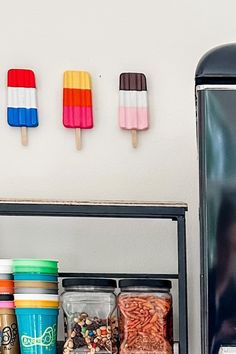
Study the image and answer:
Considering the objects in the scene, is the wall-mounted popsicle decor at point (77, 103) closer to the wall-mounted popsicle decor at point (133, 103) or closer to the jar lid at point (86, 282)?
the wall-mounted popsicle decor at point (133, 103)

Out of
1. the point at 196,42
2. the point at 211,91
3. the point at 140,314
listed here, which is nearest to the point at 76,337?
the point at 140,314

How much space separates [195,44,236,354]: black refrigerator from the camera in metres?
1.47

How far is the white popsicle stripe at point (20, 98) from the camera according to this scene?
6.66 feet

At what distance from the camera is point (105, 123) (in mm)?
2064

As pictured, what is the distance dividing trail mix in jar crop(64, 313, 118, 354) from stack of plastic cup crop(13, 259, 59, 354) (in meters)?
0.05

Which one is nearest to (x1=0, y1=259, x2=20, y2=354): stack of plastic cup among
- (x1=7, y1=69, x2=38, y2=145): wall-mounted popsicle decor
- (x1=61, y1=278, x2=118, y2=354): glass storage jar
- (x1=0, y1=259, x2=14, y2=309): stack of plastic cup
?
(x1=0, y1=259, x2=14, y2=309): stack of plastic cup

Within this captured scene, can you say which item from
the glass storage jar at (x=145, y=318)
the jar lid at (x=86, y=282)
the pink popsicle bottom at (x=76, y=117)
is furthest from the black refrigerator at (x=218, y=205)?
the pink popsicle bottom at (x=76, y=117)

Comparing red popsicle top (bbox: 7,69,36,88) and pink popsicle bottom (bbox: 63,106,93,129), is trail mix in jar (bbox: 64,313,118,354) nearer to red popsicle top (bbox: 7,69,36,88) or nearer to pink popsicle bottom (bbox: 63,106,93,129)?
pink popsicle bottom (bbox: 63,106,93,129)

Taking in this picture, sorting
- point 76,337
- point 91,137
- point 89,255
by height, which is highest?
point 91,137

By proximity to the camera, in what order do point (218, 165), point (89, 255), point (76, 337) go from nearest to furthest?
point (218, 165) → point (76, 337) → point (89, 255)

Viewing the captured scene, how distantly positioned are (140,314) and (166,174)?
0.48m

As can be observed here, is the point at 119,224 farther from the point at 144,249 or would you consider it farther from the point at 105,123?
the point at 105,123

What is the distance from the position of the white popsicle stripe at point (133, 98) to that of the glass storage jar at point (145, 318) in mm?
550

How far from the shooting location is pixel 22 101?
203 centimetres
